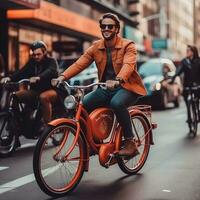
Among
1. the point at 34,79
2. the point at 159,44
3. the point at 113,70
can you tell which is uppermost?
the point at 159,44

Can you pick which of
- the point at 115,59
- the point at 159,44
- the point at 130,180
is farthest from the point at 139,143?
the point at 159,44

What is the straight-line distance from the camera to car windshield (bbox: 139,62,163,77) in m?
20.7

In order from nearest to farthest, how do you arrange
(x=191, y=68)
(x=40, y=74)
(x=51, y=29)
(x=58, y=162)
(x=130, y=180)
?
Result: (x=58, y=162) → (x=130, y=180) → (x=40, y=74) → (x=191, y=68) → (x=51, y=29)

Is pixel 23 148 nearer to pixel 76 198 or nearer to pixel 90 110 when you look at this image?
pixel 90 110

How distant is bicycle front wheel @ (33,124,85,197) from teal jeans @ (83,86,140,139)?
558 millimetres

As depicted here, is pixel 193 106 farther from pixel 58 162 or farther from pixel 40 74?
pixel 58 162

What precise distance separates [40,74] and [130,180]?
9.81ft

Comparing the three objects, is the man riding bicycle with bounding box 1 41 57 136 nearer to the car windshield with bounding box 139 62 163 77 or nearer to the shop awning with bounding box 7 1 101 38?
the car windshield with bounding box 139 62 163 77

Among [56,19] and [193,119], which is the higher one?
[56,19]

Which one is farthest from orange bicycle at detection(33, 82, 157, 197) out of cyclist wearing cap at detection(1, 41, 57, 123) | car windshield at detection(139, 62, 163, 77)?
car windshield at detection(139, 62, 163, 77)

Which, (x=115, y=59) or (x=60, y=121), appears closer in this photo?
(x=60, y=121)

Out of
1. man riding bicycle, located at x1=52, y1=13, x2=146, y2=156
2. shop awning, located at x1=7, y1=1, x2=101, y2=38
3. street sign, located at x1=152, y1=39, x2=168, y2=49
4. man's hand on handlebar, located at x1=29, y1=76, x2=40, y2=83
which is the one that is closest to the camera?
man riding bicycle, located at x1=52, y1=13, x2=146, y2=156

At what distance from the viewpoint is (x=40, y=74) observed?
9.23 metres

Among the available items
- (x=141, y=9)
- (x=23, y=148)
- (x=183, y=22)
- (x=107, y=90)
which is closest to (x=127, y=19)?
(x=141, y=9)
